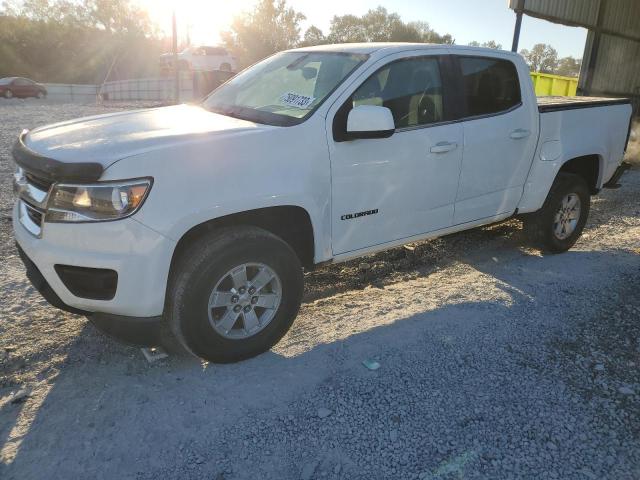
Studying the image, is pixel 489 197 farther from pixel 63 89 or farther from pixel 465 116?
pixel 63 89

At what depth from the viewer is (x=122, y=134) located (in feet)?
9.74

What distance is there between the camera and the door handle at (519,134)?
4273mm

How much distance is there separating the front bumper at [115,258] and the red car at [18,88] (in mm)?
29910

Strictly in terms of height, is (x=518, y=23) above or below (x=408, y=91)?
above

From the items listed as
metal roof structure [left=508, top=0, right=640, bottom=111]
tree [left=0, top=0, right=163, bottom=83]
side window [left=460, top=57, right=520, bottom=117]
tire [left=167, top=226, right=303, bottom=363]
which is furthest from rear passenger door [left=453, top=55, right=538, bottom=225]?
tree [left=0, top=0, right=163, bottom=83]

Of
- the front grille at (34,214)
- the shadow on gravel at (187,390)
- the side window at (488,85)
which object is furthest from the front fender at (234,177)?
the side window at (488,85)

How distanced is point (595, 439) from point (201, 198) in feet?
7.64

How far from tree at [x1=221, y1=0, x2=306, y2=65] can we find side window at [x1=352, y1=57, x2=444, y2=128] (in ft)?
178

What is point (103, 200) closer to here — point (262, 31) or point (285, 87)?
point (285, 87)

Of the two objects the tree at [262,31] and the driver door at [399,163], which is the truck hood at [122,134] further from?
the tree at [262,31]

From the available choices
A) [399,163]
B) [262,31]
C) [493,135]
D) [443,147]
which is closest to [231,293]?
[399,163]

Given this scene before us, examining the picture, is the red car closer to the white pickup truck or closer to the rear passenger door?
the white pickup truck

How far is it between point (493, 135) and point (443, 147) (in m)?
0.63

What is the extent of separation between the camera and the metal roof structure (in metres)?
13.9
